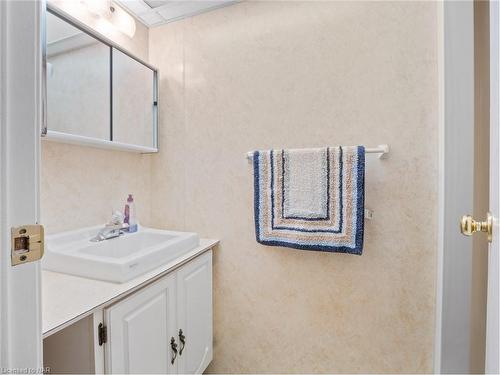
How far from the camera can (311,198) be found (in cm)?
112

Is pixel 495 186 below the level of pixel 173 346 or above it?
above

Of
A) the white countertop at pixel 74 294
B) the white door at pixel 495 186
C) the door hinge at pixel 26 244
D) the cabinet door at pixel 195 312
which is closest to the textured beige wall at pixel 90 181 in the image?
the white countertop at pixel 74 294

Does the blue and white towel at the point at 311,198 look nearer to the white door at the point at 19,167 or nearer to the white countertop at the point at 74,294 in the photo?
the white countertop at the point at 74,294

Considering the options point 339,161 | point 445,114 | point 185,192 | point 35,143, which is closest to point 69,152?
point 185,192

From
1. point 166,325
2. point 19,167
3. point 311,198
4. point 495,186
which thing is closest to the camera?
point 19,167

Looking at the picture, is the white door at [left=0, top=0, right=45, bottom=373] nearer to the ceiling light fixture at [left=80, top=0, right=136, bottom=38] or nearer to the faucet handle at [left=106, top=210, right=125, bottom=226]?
the faucet handle at [left=106, top=210, right=125, bottom=226]

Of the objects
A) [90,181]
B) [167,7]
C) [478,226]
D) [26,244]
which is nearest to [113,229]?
[90,181]

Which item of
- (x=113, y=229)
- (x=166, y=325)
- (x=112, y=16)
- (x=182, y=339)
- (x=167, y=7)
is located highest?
(x=167, y=7)

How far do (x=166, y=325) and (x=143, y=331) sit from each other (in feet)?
0.44

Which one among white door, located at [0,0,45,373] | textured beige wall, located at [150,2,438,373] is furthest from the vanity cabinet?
white door, located at [0,0,45,373]

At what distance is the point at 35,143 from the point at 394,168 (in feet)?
4.02

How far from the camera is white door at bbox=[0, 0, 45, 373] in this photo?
35cm

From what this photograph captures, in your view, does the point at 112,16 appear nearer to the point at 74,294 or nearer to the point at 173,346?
the point at 74,294

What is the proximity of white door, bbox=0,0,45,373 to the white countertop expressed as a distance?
25 centimetres
